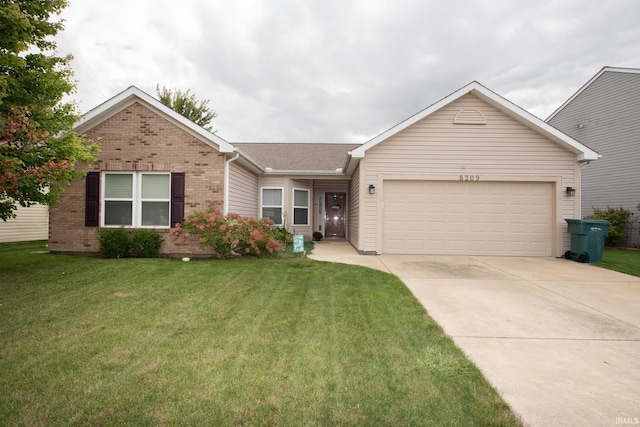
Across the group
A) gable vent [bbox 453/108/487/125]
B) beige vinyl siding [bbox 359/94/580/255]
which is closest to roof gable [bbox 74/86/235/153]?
beige vinyl siding [bbox 359/94/580/255]

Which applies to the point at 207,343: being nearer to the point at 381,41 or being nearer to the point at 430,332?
the point at 430,332

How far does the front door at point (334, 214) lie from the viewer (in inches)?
607

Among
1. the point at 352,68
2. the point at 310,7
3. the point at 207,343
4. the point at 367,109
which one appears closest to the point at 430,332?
the point at 207,343

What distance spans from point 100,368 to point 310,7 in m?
11.9

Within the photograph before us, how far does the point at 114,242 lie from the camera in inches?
321

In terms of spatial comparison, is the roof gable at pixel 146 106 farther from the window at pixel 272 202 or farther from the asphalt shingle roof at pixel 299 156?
the window at pixel 272 202

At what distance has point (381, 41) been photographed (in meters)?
12.6

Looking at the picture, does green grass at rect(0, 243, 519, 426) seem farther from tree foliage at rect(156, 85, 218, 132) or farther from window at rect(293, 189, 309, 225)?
tree foliage at rect(156, 85, 218, 132)

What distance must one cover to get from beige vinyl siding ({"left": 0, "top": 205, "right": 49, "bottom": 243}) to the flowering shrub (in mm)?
9643

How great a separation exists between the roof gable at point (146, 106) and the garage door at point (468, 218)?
5448mm

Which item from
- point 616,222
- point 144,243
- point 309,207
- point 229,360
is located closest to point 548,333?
point 229,360

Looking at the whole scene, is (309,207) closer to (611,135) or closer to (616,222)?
(616,222)

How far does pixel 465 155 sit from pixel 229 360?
30.4 ft

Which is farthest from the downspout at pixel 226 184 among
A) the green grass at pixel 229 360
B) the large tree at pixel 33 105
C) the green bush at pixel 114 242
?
the green grass at pixel 229 360
